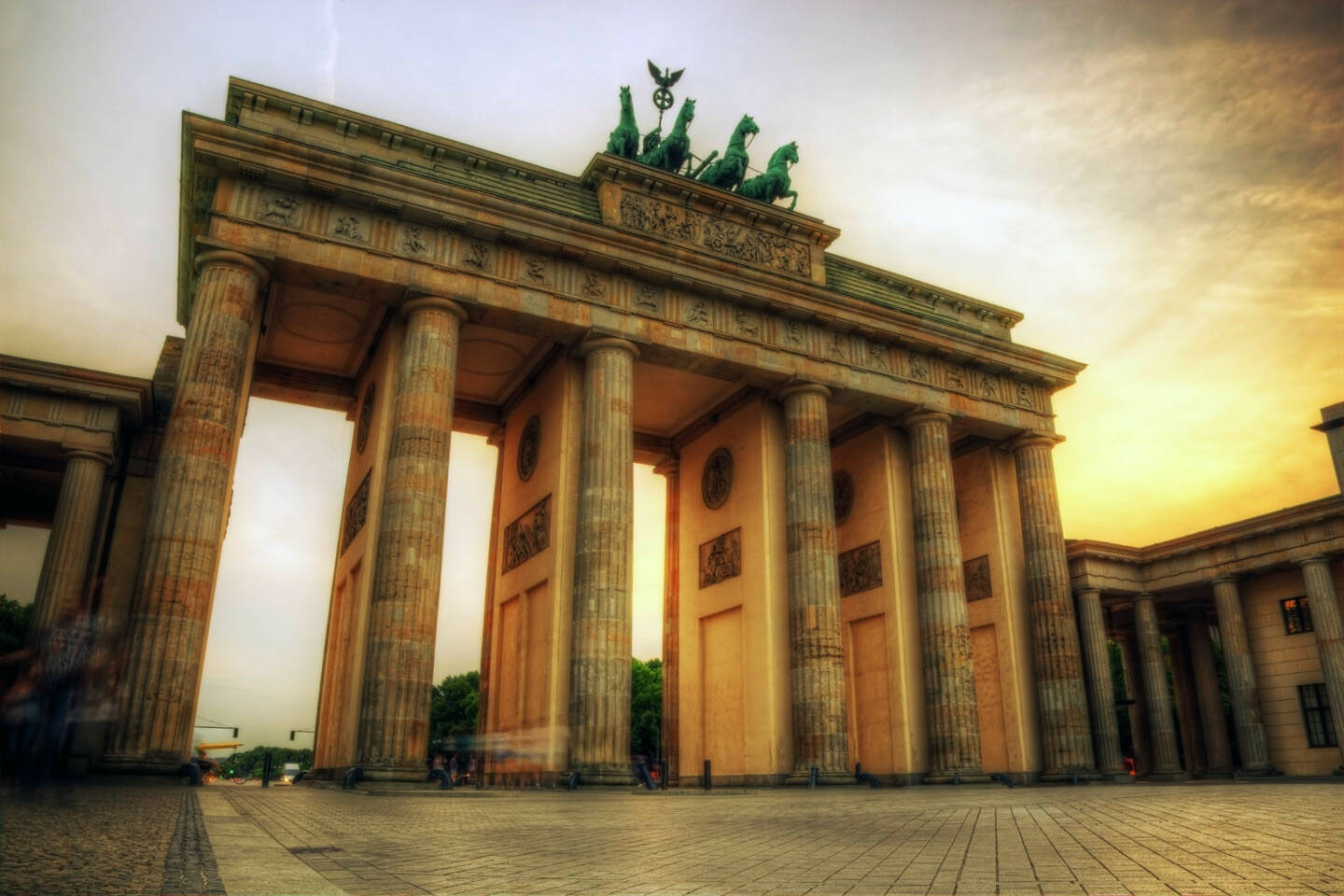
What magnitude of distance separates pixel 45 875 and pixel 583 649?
16087 millimetres

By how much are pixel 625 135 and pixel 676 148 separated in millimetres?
1489

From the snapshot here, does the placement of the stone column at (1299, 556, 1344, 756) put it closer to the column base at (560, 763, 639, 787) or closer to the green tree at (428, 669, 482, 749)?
the column base at (560, 763, 639, 787)

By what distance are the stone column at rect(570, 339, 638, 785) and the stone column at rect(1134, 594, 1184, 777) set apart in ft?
63.0

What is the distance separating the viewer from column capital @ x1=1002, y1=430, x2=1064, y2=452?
2825 cm

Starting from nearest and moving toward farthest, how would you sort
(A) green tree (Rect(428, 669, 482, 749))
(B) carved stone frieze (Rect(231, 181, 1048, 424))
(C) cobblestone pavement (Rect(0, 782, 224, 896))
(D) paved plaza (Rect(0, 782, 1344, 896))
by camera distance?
(C) cobblestone pavement (Rect(0, 782, 224, 896))
(D) paved plaza (Rect(0, 782, 1344, 896))
(B) carved stone frieze (Rect(231, 181, 1048, 424))
(A) green tree (Rect(428, 669, 482, 749))

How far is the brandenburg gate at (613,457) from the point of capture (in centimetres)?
1840

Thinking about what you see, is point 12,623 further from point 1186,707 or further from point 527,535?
Answer: point 1186,707

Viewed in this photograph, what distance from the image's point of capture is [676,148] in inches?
1010

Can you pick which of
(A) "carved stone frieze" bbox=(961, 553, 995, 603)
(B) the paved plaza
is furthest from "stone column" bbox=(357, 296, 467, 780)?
(A) "carved stone frieze" bbox=(961, 553, 995, 603)

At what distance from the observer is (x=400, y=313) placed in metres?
21.0

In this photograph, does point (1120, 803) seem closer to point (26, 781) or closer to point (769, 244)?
point (26, 781)

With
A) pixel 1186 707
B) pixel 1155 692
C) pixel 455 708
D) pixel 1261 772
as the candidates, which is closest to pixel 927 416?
pixel 1155 692

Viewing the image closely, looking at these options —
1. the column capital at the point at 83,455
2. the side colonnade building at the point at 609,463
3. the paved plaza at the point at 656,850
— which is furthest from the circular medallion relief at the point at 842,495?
the column capital at the point at 83,455

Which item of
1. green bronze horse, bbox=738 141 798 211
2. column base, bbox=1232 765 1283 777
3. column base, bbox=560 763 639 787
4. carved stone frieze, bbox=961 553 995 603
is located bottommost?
column base, bbox=1232 765 1283 777
